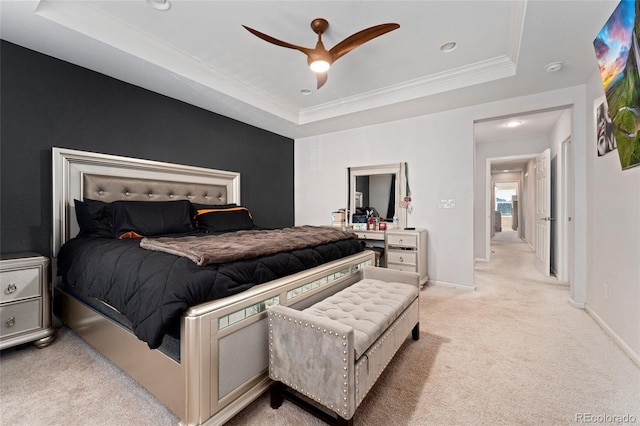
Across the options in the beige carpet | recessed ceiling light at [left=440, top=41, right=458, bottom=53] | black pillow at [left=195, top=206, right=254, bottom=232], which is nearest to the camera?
the beige carpet

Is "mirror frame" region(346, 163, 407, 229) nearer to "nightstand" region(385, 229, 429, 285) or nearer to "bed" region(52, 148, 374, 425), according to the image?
"nightstand" region(385, 229, 429, 285)

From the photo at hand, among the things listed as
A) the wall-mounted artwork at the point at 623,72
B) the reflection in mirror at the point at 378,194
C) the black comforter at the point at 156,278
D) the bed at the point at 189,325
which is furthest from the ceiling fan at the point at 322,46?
the reflection in mirror at the point at 378,194

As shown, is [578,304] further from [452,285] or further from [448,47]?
[448,47]

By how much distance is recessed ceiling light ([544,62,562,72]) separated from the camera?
2.48 m

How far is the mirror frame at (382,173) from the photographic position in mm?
4008

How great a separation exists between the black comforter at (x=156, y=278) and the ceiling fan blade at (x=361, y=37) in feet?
5.36

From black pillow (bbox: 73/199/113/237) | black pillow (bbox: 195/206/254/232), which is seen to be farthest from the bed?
black pillow (bbox: 195/206/254/232)

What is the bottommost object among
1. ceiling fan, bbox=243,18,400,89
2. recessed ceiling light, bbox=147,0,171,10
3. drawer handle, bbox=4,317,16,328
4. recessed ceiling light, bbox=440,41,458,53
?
drawer handle, bbox=4,317,16,328

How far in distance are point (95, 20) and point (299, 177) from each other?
3.38 m

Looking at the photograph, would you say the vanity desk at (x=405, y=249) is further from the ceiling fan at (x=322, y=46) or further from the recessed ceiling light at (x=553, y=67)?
the ceiling fan at (x=322, y=46)

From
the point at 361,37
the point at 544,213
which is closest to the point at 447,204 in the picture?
the point at 544,213

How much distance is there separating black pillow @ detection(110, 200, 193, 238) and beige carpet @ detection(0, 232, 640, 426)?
0.98 meters

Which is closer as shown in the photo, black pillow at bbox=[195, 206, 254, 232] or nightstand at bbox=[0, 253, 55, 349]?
nightstand at bbox=[0, 253, 55, 349]

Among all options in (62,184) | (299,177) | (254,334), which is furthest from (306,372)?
(299,177)
